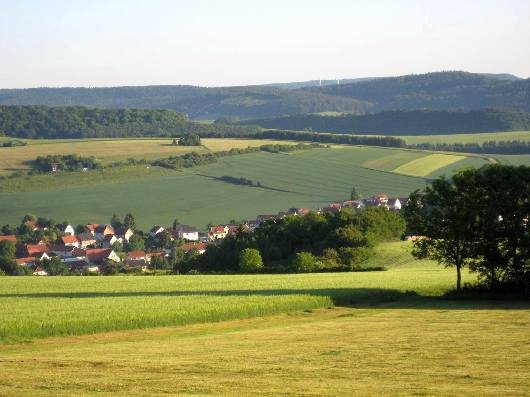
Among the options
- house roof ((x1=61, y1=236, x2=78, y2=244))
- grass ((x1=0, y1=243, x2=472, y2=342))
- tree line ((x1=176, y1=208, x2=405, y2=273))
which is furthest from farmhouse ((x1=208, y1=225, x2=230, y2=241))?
grass ((x1=0, y1=243, x2=472, y2=342))

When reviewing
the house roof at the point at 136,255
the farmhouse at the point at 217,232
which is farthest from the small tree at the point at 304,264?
the farmhouse at the point at 217,232

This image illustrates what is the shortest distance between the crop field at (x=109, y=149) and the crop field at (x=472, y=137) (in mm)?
29527

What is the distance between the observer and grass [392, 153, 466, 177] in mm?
122938

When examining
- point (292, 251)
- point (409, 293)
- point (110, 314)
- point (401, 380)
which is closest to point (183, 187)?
point (292, 251)

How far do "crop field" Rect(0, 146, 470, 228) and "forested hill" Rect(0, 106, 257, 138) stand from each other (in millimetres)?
41610

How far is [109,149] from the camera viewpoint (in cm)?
13500

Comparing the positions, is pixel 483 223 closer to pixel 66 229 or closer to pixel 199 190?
pixel 66 229

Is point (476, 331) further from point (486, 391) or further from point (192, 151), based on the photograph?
point (192, 151)

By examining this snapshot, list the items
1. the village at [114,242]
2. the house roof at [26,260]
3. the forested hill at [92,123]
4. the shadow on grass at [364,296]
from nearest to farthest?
the shadow on grass at [364,296]
the house roof at [26,260]
the village at [114,242]
the forested hill at [92,123]

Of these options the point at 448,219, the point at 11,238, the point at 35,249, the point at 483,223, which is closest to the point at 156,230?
the point at 35,249

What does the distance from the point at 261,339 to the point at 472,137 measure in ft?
474

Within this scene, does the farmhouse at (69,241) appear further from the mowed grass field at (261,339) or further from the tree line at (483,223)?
the tree line at (483,223)

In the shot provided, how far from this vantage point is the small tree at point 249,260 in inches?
2297

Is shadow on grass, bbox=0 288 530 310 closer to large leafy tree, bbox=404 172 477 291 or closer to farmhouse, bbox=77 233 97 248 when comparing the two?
large leafy tree, bbox=404 172 477 291
